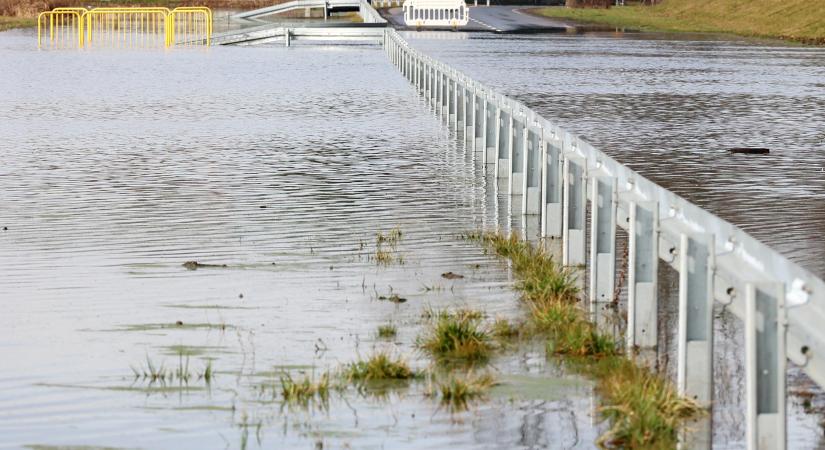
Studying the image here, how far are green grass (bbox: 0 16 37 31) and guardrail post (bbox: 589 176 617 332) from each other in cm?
7740

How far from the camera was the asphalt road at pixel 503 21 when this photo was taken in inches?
3285

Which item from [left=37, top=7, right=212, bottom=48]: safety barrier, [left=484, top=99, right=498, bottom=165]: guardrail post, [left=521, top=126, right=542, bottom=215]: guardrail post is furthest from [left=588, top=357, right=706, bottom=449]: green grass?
[left=37, top=7, right=212, bottom=48]: safety barrier

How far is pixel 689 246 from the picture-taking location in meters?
9.52

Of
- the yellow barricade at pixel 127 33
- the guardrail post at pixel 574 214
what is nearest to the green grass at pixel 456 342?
the guardrail post at pixel 574 214

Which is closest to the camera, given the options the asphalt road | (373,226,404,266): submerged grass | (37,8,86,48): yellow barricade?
(373,226,404,266): submerged grass

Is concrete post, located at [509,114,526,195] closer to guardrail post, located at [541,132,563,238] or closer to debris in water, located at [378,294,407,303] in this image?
guardrail post, located at [541,132,563,238]

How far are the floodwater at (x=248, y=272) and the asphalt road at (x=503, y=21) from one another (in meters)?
48.0

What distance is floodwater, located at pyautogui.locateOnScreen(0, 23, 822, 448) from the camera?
938 cm

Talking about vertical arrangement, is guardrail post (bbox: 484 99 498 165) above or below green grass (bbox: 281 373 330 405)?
above

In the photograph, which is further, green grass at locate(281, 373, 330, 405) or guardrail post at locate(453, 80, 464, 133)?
guardrail post at locate(453, 80, 464, 133)

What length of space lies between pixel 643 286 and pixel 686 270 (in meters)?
1.62

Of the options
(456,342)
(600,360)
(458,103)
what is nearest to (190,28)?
(458,103)

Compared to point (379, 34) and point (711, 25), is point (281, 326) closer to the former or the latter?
point (379, 34)

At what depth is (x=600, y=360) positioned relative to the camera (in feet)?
35.4
